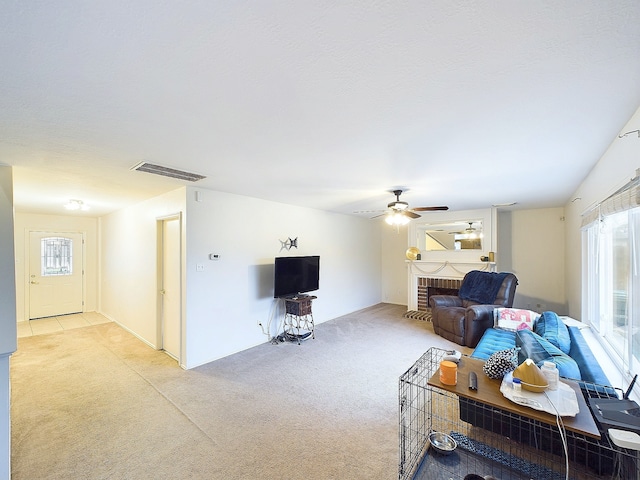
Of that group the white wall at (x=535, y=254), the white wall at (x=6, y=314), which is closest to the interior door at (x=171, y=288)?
the white wall at (x=6, y=314)

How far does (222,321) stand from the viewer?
401 centimetres

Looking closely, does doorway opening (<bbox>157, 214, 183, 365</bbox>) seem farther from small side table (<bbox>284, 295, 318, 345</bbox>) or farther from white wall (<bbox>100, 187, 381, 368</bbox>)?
small side table (<bbox>284, 295, 318, 345</bbox>)

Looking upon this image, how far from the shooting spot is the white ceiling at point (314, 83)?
0.99 m

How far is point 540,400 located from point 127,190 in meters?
4.70

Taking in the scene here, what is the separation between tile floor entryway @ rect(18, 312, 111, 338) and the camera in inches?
205

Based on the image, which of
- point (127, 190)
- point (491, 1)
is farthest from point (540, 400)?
point (127, 190)

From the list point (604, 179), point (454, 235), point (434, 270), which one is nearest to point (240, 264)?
point (604, 179)

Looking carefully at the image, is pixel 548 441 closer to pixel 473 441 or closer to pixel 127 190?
pixel 473 441

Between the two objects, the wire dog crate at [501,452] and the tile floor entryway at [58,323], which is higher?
the wire dog crate at [501,452]

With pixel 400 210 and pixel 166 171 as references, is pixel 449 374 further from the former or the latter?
pixel 166 171

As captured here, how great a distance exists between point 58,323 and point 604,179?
8.99m

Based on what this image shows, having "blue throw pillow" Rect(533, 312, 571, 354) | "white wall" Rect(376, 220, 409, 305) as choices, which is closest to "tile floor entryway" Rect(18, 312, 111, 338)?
"white wall" Rect(376, 220, 409, 305)

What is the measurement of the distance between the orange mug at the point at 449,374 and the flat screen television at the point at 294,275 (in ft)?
10.5

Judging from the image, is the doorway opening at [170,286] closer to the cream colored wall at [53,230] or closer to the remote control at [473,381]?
the remote control at [473,381]
